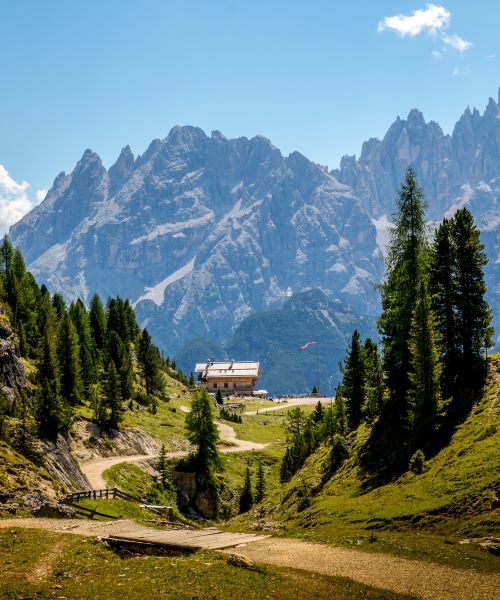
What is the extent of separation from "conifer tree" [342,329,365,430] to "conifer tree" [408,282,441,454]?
22.1 meters

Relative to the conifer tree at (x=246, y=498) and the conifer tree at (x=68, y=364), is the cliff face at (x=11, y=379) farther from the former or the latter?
the conifer tree at (x=246, y=498)

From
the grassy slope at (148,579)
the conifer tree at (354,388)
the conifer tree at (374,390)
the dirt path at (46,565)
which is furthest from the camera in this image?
the conifer tree at (354,388)

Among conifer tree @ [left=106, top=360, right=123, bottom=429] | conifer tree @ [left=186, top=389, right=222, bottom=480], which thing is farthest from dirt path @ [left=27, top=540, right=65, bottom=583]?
conifer tree @ [left=106, top=360, right=123, bottom=429]

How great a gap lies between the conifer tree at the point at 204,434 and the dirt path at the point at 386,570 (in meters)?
54.7

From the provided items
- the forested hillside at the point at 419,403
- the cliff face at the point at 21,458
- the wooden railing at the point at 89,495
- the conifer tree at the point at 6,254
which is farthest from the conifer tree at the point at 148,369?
the wooden railing at the point at 89,495

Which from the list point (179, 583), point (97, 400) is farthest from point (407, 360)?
point (97, 400)

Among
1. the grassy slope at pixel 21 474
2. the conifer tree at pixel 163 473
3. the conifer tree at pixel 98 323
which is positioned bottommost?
the conifer tree at pixel 163 473

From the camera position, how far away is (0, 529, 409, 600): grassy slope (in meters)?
23.3

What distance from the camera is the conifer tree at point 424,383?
4747cm

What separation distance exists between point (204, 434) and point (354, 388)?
25702mm

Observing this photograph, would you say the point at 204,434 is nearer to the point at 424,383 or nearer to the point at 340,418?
the point at 340,418

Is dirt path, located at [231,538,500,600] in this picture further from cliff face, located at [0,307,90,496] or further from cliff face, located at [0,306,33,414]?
cliff face, located at [0,306,33,414]

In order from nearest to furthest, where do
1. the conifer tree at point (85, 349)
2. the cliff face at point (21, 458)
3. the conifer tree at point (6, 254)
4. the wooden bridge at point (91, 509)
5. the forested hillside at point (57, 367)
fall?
the wooden bridge at point (91, 509) < the cliff face at point (21, 458) < the forested hillside at point (57, 367) < the conifer tree at point (85, 349) < the conifer tree at point (6, 254)

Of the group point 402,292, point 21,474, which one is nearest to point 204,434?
point 21,474
